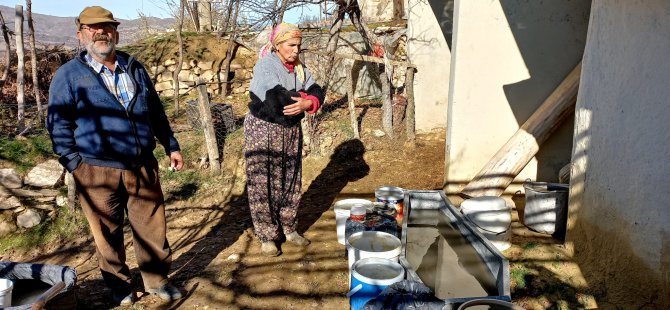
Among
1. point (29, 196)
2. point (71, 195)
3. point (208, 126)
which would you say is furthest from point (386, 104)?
point (29, 196)

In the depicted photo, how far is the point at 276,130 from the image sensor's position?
3.55m

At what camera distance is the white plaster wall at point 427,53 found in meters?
7.32

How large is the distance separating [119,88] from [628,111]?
3597 mm

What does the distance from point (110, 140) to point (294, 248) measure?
202cm

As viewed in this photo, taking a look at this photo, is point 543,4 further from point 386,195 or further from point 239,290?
point 239,290

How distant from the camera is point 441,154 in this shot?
268 inches

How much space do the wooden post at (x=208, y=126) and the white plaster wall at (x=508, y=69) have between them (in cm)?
338

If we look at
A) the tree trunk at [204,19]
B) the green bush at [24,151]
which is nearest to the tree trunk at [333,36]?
the green bush at [24,151]

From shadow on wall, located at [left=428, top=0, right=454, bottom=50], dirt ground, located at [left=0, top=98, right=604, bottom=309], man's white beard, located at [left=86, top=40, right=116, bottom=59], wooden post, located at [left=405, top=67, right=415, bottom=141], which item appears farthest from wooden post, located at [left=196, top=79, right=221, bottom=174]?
shadow on wall, located at [left=428, top=0, right=454, bottom=50]

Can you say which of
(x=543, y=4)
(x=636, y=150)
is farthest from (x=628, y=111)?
(x=543, y=4)

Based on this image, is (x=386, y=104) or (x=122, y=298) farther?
(x=386, y=104)

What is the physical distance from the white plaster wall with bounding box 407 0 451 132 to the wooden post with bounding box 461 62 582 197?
2.74 m

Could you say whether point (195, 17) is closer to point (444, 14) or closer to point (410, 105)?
point (444, 14)

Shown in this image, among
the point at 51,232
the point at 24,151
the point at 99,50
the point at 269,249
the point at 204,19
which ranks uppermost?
the point at 204,19
